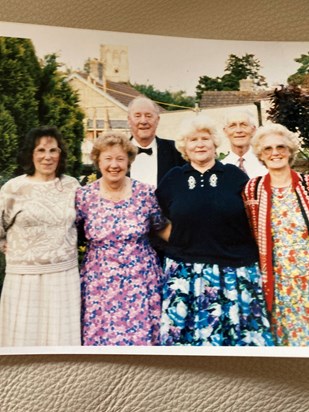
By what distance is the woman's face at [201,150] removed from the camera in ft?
1.89

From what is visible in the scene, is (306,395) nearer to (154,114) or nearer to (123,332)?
(123,332)

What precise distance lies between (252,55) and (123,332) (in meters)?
0.38

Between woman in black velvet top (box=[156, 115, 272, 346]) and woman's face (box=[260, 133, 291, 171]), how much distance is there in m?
0.03

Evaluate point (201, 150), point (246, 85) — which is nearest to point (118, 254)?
point (201, 150)

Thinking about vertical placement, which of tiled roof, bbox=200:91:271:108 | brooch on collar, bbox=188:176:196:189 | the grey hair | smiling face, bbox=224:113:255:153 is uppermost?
tiled roof, bbox=200:91:271:108

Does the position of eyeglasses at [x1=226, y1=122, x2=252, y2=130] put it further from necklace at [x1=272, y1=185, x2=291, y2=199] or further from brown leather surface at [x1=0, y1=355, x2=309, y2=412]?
brown leather surface at [x1=0, y1=355, x2=309, y2=412]

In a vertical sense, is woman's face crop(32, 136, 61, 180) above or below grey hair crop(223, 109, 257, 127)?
below

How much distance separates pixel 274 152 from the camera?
578 millimetres

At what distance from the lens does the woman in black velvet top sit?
1.86ft

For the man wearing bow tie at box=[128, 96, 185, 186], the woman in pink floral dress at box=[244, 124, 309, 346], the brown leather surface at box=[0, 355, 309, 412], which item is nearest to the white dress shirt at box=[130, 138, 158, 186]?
the man wearing bow tie at box=[128, 96, 185, 186]

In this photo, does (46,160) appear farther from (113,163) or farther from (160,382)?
(160,382)

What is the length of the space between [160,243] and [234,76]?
0.74 ft

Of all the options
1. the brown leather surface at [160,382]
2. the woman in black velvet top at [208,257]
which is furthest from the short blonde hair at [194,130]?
the brown leather surface at [160,382]

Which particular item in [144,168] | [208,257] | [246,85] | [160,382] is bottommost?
[160,382]
